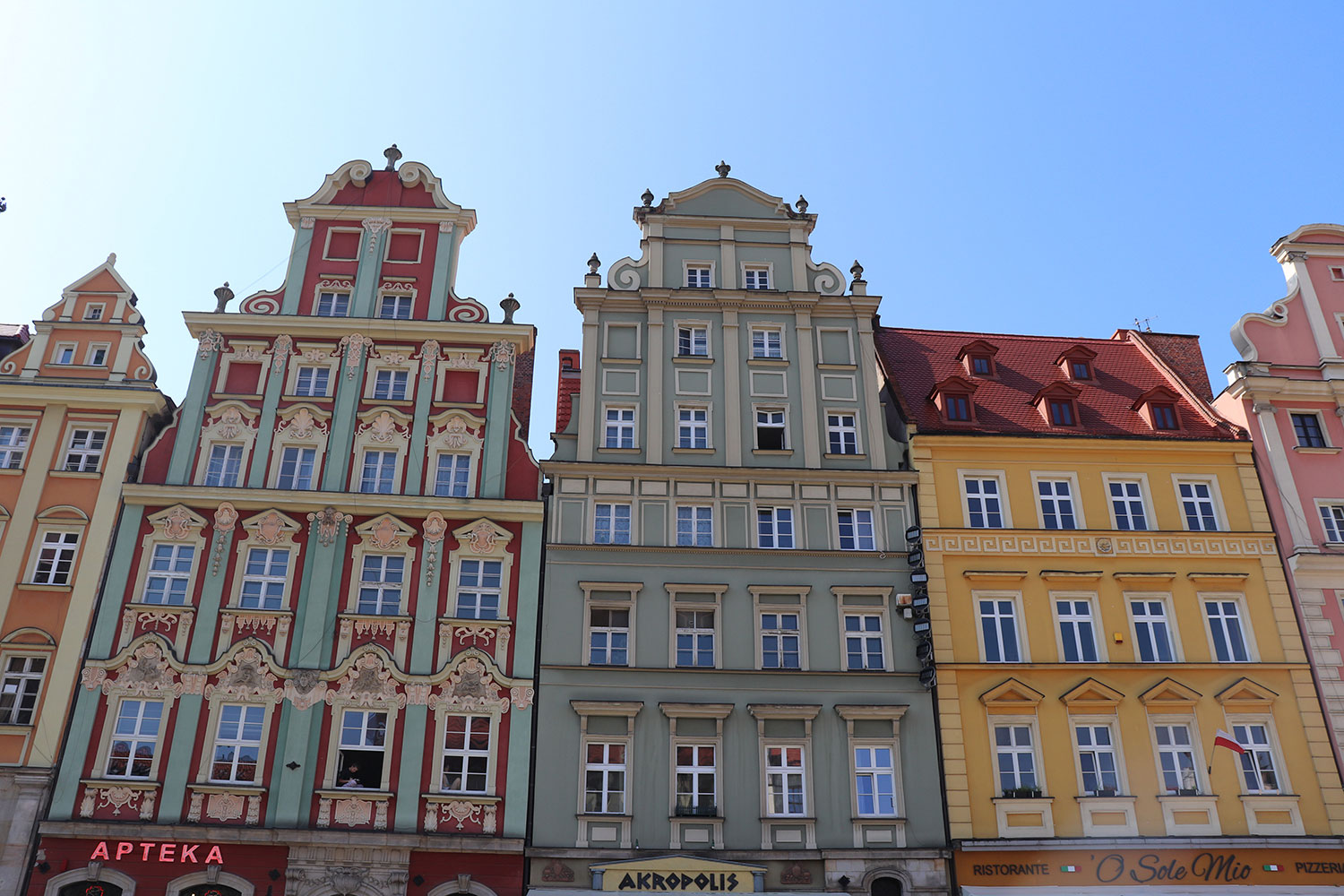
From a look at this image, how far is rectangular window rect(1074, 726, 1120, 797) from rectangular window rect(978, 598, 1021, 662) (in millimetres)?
2274

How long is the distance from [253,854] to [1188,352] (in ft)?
96.4

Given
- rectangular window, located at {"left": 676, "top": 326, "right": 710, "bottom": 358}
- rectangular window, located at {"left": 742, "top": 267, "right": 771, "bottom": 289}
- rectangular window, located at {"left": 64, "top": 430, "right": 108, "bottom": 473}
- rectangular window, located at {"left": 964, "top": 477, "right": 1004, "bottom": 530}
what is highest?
rectangular window, located at {"left": 742, "top": 267, "right": 771, "bottom": 289}

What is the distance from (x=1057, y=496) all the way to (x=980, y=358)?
5.41 meters

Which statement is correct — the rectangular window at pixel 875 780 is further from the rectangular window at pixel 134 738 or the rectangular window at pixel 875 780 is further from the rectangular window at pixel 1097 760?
the rectangular window at pixel 134 738

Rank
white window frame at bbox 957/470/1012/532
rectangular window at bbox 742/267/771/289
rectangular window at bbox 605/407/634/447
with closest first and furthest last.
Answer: white window frame at bbox 957/470/1012/532
rectangular window at bbox 605/407/634/447
rectangular window at bbox 742/267/771/289

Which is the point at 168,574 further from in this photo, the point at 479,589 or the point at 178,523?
the point at 479,589

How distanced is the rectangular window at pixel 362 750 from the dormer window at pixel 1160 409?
2158cm

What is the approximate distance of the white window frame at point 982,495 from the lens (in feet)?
93.1

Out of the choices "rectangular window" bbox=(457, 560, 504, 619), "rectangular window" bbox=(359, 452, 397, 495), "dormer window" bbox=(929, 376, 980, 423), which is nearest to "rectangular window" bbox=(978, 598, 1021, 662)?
"dormer window" bbox=(929, 376, 980, 423)

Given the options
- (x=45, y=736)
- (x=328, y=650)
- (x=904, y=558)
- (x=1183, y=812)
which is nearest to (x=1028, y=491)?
(x=904, y=558)

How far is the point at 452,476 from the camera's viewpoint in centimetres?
2808

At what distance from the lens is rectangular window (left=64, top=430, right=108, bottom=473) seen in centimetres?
2772

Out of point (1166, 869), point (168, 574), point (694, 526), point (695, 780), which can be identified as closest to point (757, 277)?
point (694, 526)

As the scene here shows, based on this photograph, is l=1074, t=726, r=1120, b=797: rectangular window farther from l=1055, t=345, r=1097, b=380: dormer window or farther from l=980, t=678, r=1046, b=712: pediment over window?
l=1055, t=345, r=1097, b=380: dormer window
